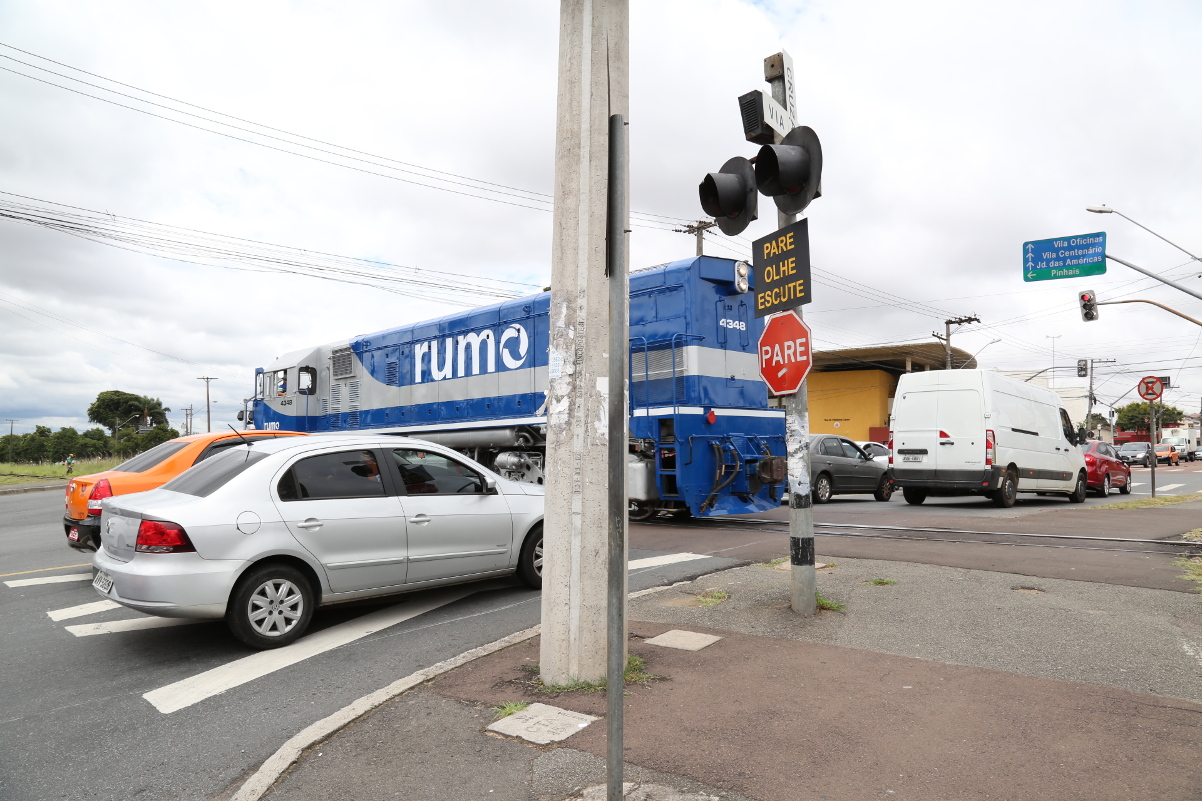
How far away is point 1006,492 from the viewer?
1504 cm

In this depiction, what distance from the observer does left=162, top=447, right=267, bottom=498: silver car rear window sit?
595 centimetres

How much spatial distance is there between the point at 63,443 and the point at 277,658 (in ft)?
231

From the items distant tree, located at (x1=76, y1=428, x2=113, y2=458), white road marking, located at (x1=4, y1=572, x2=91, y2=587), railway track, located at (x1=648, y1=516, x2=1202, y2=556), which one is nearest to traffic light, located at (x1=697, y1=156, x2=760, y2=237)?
railway track, located at (x1=648, y1=516, x2=1202, y2=556)

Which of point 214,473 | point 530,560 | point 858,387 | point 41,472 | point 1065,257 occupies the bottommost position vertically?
point 530,560

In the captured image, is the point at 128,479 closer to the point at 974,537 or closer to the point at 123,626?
the point at 123,626

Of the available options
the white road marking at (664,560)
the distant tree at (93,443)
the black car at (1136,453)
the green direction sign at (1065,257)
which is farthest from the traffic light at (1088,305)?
the distant tree at (93,443)

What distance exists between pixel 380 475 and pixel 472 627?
4.94 ft

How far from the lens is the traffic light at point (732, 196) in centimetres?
471

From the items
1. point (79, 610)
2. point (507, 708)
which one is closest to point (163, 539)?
point (79, 610)

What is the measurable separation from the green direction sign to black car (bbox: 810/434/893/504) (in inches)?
273

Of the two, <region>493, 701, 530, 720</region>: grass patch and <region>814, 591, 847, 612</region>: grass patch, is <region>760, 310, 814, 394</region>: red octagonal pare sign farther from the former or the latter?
<region>493, 701, 530, 720</region>: grass patch

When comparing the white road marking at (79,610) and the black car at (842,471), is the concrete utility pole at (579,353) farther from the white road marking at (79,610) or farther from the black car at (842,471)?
the black car at (842,471)

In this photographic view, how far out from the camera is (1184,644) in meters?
5.05

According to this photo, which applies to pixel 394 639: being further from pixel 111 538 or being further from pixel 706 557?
pixel 706 557
